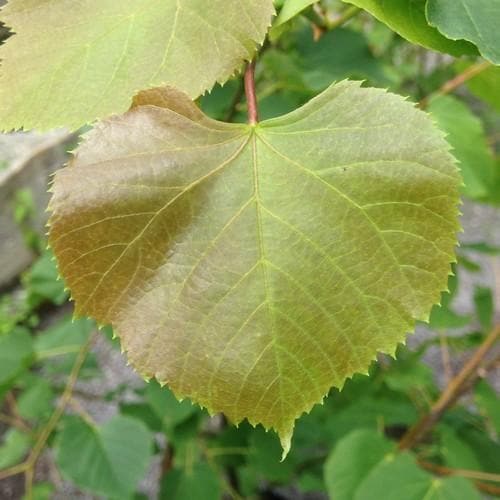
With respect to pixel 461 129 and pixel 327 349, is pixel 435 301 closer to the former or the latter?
pixel 327 349

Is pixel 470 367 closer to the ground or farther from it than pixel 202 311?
closer to the ground

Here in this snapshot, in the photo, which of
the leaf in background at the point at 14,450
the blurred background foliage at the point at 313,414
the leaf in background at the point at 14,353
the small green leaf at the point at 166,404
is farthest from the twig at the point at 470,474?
the leaf in background at the point at 14,450

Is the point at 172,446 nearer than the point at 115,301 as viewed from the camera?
No

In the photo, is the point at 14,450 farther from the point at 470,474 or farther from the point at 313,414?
the point at 470,474

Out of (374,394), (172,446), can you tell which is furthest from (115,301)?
(374,394)

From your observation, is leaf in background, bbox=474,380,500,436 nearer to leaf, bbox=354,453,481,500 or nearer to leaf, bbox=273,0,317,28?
leaf, bbox=354,453,481,500

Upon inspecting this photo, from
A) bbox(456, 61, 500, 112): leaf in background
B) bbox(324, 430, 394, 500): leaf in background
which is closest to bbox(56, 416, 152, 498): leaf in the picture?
bbox(324, 430, 394, 500): leaf in background
